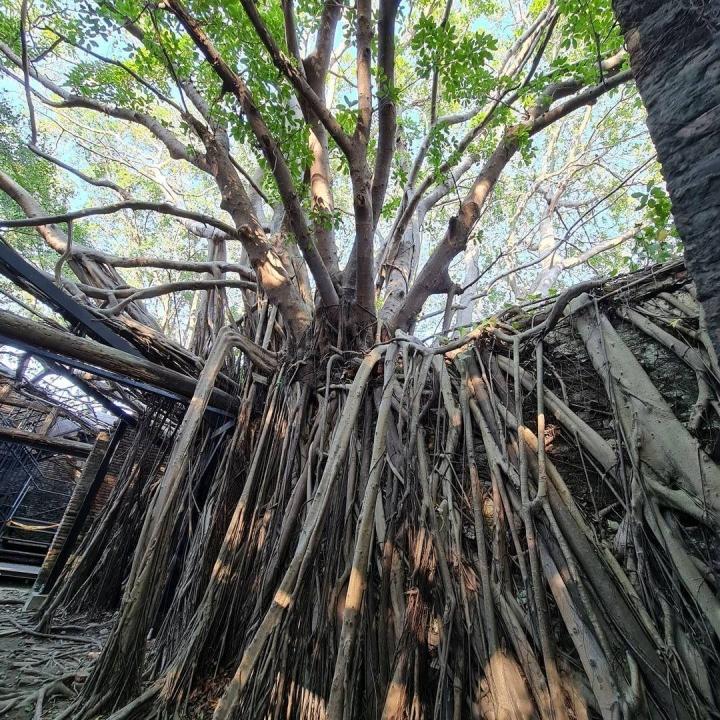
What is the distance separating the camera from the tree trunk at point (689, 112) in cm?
75

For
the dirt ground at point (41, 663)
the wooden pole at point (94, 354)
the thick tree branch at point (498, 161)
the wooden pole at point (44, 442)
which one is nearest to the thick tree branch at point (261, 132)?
the thick tree branch at point (498, 161)

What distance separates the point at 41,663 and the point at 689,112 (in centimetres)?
377

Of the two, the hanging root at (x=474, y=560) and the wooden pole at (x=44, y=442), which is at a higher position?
the wooden pole at (x=44, y=442)

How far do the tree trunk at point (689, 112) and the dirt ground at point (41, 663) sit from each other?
9.23 feet

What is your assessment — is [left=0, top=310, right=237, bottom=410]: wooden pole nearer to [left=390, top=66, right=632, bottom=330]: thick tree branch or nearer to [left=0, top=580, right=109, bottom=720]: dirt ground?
[left=0, top=580, right=109, bottom=720]: dirt ground

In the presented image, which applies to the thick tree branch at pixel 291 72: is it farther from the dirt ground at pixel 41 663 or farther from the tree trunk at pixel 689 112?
the dirt ground at pixel 41 663

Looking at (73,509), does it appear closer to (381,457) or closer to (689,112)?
(381,457)

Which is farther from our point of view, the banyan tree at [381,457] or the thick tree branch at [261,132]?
the thick tree branch at [261,132]

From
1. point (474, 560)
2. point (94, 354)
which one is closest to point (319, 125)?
point (94, 354)

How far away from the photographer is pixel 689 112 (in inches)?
31.9

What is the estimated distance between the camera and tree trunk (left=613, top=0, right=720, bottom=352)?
755 millimetres

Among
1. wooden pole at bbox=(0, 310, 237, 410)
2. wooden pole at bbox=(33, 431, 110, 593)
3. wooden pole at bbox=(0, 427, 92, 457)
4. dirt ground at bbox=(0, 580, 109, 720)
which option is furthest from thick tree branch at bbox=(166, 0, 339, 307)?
wooden pole at bbox=(0, 427, 92, 457)

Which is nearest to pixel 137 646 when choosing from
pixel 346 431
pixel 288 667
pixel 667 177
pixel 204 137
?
pixel 288 667

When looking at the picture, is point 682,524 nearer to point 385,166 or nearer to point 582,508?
point 582,508
